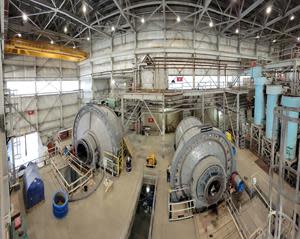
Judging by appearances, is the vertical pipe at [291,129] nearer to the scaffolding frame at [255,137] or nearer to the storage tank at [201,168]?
the scaffolding frame at [255,137]

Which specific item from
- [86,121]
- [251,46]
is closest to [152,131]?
[86,121]

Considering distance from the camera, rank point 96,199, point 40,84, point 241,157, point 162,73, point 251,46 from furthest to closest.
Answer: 1. point 251,46
2. point 40,84
3. point 162,73
4. point 241,157
5. point 96,199

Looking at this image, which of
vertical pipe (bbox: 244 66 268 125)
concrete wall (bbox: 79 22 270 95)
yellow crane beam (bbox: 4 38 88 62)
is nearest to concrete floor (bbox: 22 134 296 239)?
vertical pipe (bbox: 244 66 268 125)

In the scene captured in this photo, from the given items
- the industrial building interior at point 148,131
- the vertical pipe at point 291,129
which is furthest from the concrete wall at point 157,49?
the vertical pipe at point 291,129

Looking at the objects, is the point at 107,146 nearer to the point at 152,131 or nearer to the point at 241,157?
the point at 152,131

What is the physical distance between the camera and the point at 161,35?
14680 millimetres

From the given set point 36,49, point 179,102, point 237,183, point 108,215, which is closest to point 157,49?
point 179,102

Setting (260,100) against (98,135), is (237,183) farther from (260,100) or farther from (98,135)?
(98,135)

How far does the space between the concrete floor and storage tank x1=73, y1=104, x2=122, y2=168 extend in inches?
63.6

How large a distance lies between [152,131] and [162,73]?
5.16 meters

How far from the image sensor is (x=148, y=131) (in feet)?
51.3

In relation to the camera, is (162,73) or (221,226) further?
→ (162,73)

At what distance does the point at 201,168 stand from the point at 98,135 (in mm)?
5581

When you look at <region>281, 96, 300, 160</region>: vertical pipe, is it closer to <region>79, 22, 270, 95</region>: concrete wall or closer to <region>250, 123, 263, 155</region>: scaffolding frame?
<region>250, 123, 263, 155</region>: scaffolding frame
